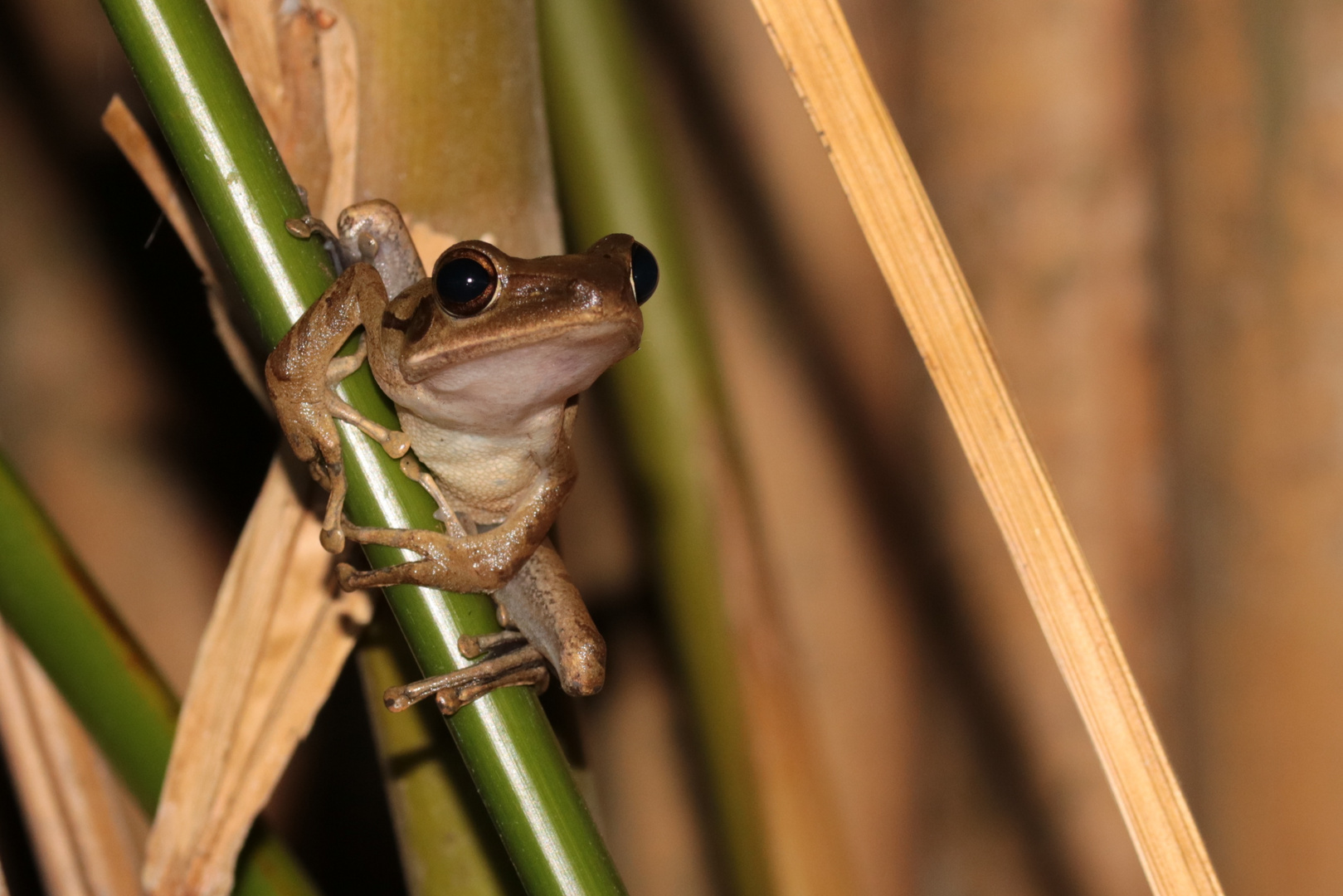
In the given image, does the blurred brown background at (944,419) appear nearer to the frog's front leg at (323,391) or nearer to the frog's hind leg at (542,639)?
the frog's hind leg at (542,639)

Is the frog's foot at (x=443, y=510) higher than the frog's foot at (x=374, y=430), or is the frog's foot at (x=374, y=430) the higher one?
the frog's foot at (x=374, y=430)

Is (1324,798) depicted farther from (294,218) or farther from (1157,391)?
(294,218)

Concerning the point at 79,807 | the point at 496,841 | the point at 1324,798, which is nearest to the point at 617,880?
the point at 496,841

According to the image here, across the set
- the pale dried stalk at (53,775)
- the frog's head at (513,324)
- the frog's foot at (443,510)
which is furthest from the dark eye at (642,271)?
the pale dried stalk at (53,775)

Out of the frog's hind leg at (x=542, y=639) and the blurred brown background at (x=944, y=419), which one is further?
the blurred brown background at (x=944, y=419)

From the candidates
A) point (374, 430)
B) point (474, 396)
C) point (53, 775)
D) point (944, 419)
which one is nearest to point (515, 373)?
point (474, 396)

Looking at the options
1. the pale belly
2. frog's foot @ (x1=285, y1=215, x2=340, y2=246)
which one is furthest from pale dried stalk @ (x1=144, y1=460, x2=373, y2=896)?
frog's foot @ (x1=285, y1=215, x2=340, y2=246)
